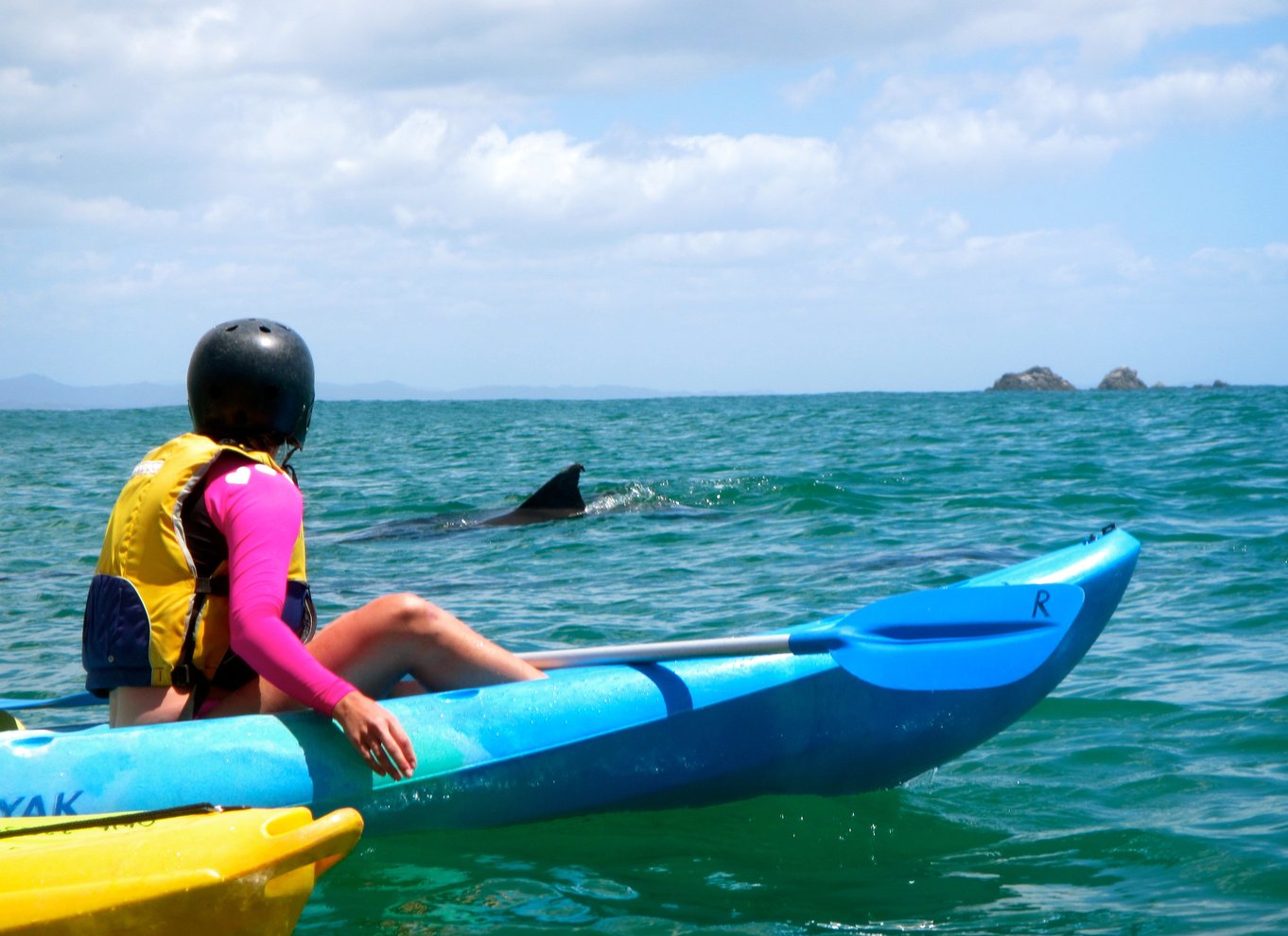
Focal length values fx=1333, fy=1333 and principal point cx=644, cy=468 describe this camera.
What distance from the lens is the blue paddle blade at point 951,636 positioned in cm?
409

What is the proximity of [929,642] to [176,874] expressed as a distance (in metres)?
2.41

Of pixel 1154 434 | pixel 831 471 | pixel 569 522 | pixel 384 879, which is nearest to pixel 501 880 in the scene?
pixel 384 879

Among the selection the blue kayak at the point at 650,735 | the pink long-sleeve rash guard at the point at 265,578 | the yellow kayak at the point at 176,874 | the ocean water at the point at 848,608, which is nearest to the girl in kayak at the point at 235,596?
the pink long-sleeve rash guard at the point at 265,578

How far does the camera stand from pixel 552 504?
13547mm

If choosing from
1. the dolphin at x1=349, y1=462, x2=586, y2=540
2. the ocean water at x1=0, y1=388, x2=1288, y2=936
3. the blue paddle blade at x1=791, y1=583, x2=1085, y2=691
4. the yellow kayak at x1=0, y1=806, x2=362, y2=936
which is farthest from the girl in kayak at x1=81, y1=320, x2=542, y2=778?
the dolphin at x1=349, y1=462, x2=586, y2=540

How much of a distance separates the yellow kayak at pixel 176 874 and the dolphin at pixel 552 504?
34.0 ft

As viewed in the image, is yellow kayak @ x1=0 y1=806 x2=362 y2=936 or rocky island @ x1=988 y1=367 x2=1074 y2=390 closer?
yellow kayak @ x1=0 y1=806 x2=362 y2=936

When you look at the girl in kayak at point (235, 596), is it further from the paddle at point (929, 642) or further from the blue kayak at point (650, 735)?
the paddle at point (929, 642)

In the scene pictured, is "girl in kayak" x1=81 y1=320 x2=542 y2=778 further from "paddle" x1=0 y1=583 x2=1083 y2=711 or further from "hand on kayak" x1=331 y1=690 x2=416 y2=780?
"paddle" x1=0 y1=583 x2=1083 y2=711

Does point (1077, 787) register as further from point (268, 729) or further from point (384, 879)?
point (268, 729)

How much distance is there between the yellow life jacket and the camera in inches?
132

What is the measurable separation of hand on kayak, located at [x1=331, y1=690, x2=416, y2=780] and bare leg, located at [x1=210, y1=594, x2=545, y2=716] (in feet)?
1.23

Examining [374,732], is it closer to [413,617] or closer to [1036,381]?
[413,617]

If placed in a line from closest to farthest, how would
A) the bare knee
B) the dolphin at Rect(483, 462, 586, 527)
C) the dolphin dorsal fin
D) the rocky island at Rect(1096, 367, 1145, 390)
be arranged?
the bare knee < the dolphin at Rect(483, 462, 586, 527) < the dolphin dorsal fin < the rocky island at Rect(1096, 367, 1145, 390)
